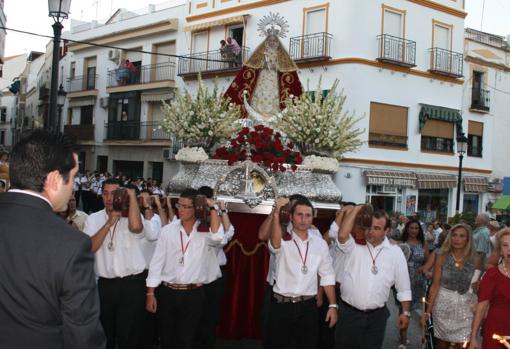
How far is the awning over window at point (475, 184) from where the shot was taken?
2167 cm

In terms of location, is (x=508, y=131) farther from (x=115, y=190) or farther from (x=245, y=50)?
(x=115, y=190)

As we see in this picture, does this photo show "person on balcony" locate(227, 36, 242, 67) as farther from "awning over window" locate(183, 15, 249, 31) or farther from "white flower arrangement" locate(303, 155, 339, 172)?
"white flower arrangement" locate(303, 155, 339, 172)

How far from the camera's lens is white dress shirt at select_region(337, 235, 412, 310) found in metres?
4.69

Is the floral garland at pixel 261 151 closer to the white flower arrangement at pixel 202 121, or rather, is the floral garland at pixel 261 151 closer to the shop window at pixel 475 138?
the white flower arrangement at pixel 202 121

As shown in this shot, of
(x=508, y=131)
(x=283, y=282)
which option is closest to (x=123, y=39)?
(x=508, y=131)

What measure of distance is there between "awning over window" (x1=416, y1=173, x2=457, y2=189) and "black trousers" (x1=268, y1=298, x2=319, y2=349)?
1603 centimetres

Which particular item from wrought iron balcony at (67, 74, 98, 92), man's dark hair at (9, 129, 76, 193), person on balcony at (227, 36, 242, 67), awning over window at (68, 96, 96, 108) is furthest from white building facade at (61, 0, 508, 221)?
man's dark hair at (9, 129, 76, 193)

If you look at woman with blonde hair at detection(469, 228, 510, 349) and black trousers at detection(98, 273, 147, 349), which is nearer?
woman with blonde hair at detection(469, 228, 510, 349)

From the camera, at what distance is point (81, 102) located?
29484 millimetres

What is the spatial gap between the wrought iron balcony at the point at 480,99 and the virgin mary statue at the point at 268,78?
53.3 ft

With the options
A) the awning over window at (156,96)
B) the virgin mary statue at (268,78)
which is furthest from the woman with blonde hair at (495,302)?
the awning over window at (156,96)

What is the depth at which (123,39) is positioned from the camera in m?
26.2

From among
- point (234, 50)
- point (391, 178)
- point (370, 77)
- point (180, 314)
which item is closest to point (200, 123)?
point (180, 314)

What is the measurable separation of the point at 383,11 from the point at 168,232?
16059mm
